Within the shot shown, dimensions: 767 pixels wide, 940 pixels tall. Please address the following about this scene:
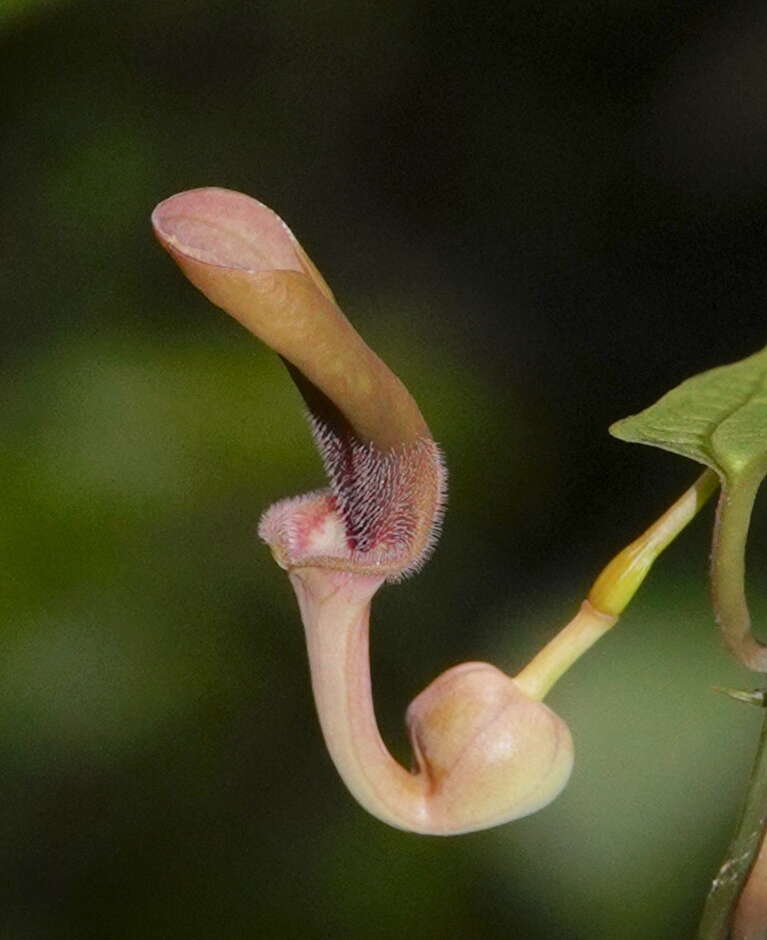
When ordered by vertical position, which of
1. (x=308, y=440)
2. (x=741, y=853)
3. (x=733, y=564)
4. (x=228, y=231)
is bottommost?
(x=308, y=440)

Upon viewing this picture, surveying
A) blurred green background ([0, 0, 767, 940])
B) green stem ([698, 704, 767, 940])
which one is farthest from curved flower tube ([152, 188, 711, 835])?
blurred green background ([0, 0, 767, 940])

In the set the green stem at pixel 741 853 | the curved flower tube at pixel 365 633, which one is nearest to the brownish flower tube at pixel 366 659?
the curved flower tube at pixel 365 633

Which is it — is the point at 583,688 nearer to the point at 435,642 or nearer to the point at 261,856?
the point at 435,642

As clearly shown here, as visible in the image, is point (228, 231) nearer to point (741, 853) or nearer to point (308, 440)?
point (741, 853)

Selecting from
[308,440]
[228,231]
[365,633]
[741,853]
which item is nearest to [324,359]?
[228,231]

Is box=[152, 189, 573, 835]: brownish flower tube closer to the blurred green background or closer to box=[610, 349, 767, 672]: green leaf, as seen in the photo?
box=[610, 349, 767, 672]: green leaf

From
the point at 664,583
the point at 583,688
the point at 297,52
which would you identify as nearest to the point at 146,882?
the point at 583,688
